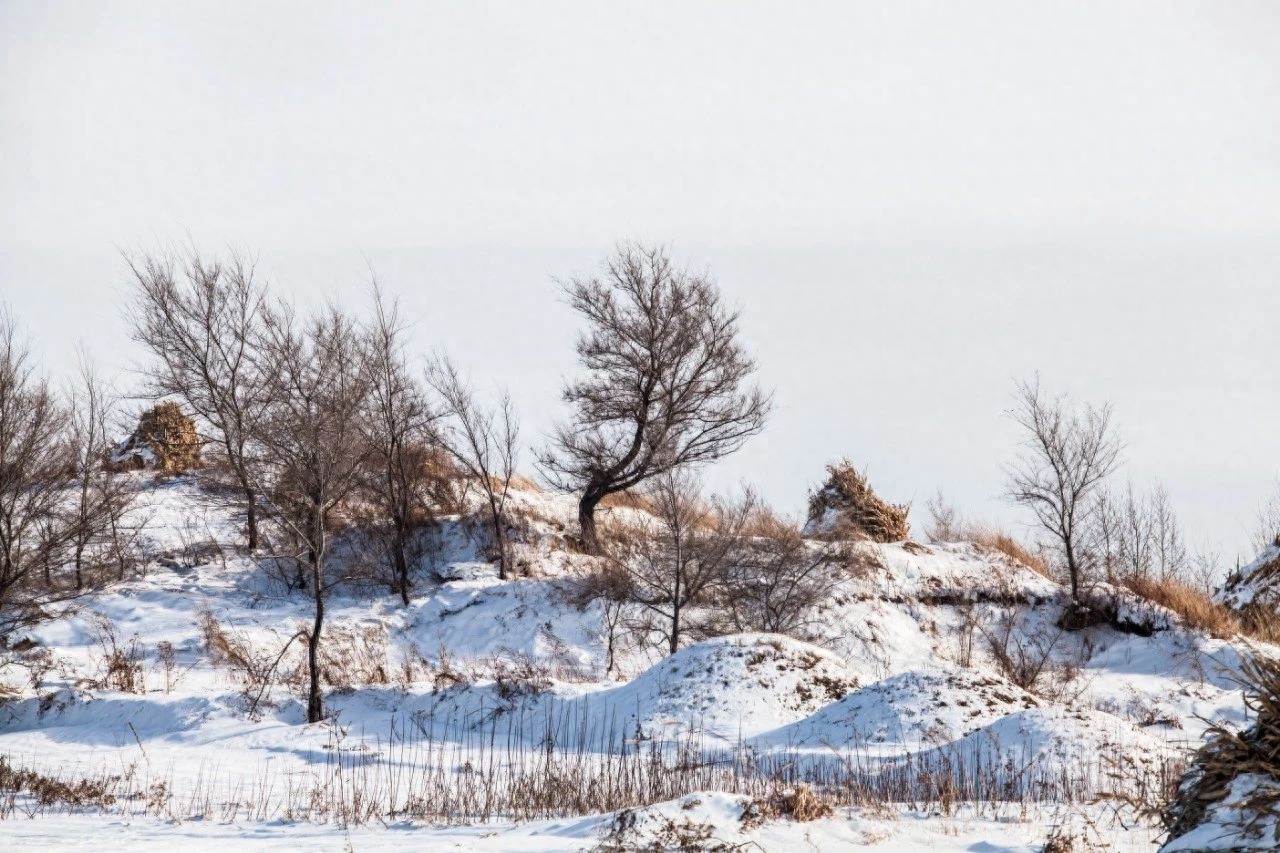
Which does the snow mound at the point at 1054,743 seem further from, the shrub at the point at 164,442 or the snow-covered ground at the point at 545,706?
the shrub at the point at 164,442

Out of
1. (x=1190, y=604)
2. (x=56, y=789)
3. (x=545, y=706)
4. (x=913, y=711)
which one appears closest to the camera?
(x=56, y=789)

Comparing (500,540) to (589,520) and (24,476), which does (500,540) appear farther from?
(24,476)

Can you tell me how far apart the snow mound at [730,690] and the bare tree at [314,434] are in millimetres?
5357

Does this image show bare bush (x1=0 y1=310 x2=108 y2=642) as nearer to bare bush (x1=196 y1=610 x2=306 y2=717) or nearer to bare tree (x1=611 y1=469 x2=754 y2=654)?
bare bush (x1=196 y1=610 x2=306 y2=717)

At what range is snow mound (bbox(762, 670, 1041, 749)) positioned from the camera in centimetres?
1325

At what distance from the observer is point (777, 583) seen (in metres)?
22.2

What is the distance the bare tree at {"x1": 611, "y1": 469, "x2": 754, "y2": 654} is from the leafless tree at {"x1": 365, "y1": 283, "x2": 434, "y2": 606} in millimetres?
6158

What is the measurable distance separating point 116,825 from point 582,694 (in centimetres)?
790

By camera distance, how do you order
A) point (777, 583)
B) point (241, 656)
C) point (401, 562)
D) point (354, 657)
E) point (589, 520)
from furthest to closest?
point (589, 520)
point (401, 562)
point (777, 583)
point (354, 657)
point (241, 656)

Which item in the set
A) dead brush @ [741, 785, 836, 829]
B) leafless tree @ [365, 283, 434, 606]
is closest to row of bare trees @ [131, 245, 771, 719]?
leafless tree @ [365, 283, 434, 606]

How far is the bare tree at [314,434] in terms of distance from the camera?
1666 cm

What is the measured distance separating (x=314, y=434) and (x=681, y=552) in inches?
298

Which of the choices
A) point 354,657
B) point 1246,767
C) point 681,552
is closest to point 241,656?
point 354,657

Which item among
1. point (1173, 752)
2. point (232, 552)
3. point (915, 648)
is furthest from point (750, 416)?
point (1173, 752)
